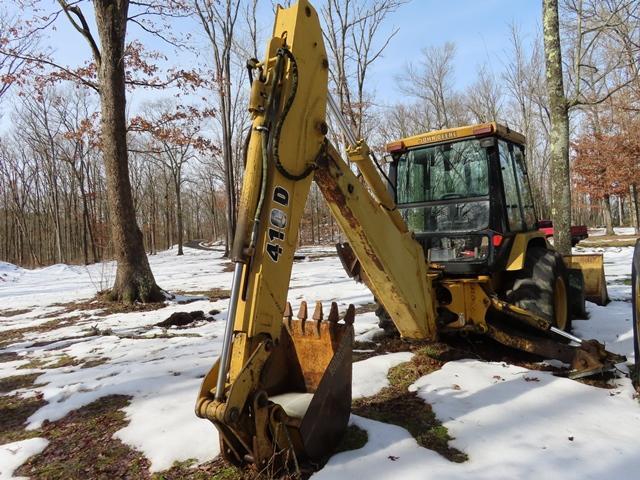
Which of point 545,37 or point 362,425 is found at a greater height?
point 545,37

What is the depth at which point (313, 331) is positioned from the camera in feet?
11.3

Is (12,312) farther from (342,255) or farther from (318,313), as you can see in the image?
(318,313)

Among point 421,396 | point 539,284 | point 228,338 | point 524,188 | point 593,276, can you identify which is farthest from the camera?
point 593,276

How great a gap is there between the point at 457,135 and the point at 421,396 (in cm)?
289

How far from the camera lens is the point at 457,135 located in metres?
5.26

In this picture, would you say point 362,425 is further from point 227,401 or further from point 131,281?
point 131,281

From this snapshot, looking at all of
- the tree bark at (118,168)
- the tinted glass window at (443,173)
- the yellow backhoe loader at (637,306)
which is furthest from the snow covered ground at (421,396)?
the tree bark at (118,168)

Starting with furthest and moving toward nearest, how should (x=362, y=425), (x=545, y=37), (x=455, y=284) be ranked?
(x=545, y=37) → (x=455, y=284) → (x=362, y=425)

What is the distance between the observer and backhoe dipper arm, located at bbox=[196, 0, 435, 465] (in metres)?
2.48

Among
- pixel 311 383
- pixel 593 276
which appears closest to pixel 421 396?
pixel 311 383

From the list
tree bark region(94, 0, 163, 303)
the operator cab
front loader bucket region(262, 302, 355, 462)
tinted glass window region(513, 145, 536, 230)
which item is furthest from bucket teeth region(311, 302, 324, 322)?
tree bark region(94, 0, 163, 303)

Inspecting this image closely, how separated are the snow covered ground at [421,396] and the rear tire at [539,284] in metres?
0.78

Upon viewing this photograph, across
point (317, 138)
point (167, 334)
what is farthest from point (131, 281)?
point (317, 138)

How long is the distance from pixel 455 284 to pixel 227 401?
3.04 m
